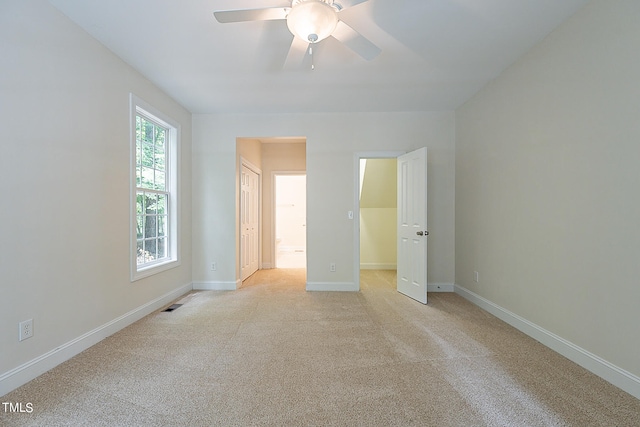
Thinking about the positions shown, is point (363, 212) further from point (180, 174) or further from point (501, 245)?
point (180, 174)

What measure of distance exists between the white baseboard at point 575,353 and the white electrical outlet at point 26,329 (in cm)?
364

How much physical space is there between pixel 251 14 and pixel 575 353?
10.2 ft

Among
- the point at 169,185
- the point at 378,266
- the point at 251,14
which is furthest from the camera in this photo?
the point at 378,266

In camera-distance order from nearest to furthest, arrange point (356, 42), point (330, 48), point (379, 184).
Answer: point (356, 42) → point (330, 48) → point (379, 184)

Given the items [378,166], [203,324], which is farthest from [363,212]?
[203,324]

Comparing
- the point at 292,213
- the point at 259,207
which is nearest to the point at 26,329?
the point at 259,207

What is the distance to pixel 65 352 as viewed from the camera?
198 centimetres

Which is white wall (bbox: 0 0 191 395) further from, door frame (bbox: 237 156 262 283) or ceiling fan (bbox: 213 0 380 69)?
door frame (bbox: 237 156 262 283)

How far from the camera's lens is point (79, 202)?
210cm

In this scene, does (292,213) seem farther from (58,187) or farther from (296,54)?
(58,187)

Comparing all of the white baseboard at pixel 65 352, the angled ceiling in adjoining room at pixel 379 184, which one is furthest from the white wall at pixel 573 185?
the white baseboard at pixel 65 352

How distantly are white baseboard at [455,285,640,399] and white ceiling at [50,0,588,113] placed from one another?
7.79ft

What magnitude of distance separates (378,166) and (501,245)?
8.78ft

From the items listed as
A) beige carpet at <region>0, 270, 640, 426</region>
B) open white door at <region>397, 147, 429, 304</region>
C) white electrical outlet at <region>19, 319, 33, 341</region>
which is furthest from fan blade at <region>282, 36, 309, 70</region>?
white electrical outlet at <region>19, 319, 33, 341</region>
